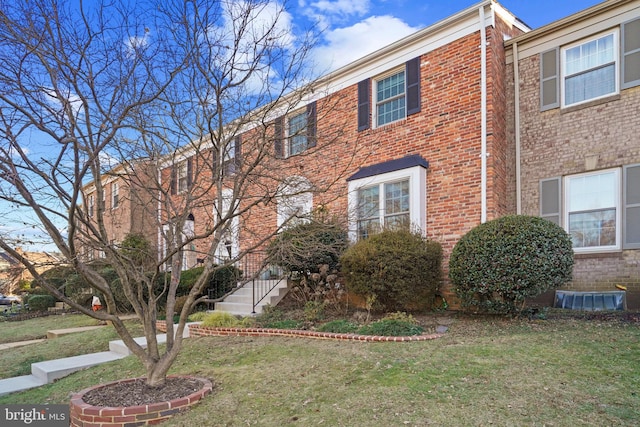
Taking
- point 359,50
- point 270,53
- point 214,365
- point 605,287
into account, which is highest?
point 359,50

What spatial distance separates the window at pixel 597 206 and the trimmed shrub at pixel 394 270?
110 inches

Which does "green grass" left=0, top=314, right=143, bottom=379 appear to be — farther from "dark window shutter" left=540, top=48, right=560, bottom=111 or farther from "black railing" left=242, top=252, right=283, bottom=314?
"dark window shutter" left=540, top=48, right=560, bottom=111

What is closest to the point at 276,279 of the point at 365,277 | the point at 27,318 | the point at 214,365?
the point at 365,277

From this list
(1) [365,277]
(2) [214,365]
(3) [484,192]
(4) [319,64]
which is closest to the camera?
(2) [214,365]

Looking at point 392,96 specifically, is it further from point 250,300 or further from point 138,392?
point 138,392

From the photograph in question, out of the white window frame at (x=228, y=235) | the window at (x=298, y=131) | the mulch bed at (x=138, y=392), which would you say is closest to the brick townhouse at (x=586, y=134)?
the window at (x=298, y=131)

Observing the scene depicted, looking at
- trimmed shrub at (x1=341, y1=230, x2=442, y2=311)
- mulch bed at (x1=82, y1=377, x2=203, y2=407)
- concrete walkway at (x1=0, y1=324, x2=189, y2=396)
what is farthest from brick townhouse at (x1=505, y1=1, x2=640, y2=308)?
concrete walkway at (x1=0, y1=324, x2=189, y2=396)

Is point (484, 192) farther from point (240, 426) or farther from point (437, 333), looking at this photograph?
point (240, 426)

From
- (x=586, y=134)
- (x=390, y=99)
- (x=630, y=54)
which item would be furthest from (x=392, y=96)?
(x=630, y=54)

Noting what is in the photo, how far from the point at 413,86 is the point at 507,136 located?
235 cm

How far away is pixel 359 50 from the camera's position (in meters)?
11.0

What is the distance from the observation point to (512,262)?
696cm

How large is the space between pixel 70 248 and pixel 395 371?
353cm

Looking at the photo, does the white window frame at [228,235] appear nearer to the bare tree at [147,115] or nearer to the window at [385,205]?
the bare tree at [147,115]
